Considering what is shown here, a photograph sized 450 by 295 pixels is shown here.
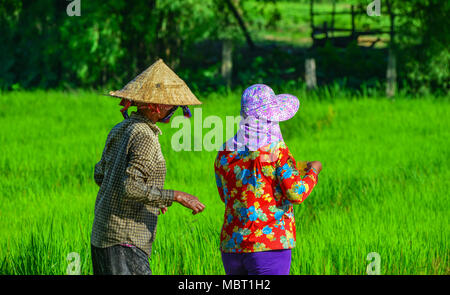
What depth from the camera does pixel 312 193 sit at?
7508 mm

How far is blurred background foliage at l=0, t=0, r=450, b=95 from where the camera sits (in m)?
14.8

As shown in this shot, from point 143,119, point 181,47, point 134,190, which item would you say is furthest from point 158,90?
point 181,47

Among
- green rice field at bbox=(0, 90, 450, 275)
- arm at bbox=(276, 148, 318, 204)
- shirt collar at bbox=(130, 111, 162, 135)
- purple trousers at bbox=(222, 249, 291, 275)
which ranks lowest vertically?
green rice field at bbox=(0, 90, 450, 275)

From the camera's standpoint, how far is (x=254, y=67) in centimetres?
1925

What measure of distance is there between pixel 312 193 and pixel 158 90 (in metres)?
3.98

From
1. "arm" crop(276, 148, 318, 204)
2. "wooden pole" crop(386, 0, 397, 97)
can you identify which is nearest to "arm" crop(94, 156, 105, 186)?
"arm" crop(276, 148, 318, 204)

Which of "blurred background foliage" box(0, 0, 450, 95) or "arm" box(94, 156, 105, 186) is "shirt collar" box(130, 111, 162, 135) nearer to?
"arm" box(94, 156, 105, 186)

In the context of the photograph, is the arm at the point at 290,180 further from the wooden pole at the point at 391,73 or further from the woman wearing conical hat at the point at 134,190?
the wooden pole at the point at 391,73

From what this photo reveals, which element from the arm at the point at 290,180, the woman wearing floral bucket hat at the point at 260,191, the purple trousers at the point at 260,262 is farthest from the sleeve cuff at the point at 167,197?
the arm at the point at 290,180

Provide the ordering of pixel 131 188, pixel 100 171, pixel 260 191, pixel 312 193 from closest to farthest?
pixel 131 188 → pixel 260 191 → pixel 100 171 → pixel 312 193

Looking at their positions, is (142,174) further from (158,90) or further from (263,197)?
(263,197)

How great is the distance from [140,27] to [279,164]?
13.6 metres

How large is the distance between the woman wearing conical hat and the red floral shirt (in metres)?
0.21

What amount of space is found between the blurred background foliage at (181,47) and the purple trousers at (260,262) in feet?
37.6
